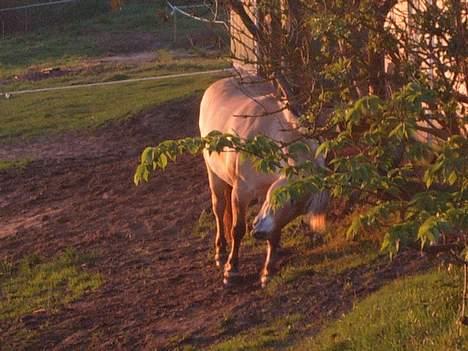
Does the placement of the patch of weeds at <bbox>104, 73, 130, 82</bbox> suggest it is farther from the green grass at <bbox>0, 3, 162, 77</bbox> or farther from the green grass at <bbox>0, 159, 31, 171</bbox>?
the green grass at <bbox>0, 159, 31, 171</bbox>

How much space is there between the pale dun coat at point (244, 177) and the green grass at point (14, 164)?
5259 mm

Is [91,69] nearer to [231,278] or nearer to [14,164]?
[14,164]

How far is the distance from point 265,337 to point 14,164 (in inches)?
349

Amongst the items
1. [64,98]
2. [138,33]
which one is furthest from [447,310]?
[138,33]

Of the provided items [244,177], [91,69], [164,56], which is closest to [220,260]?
[244,177]

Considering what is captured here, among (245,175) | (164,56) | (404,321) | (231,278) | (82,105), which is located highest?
(245,175)

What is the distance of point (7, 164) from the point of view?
1491cm

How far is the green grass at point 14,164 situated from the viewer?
1462 centimetres

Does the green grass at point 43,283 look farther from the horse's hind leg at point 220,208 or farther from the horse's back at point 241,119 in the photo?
the horse's back at point 241,119

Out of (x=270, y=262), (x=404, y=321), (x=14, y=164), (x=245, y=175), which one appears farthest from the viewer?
(x=14, y=164)

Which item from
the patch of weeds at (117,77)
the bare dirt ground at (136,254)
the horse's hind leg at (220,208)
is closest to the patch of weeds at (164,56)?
the patch of weeds at (117,77)

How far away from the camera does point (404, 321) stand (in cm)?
588

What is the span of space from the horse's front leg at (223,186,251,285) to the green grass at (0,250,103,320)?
1.23 metres

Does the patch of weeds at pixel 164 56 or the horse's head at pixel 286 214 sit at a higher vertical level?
the horse's head at pixel 286 214
